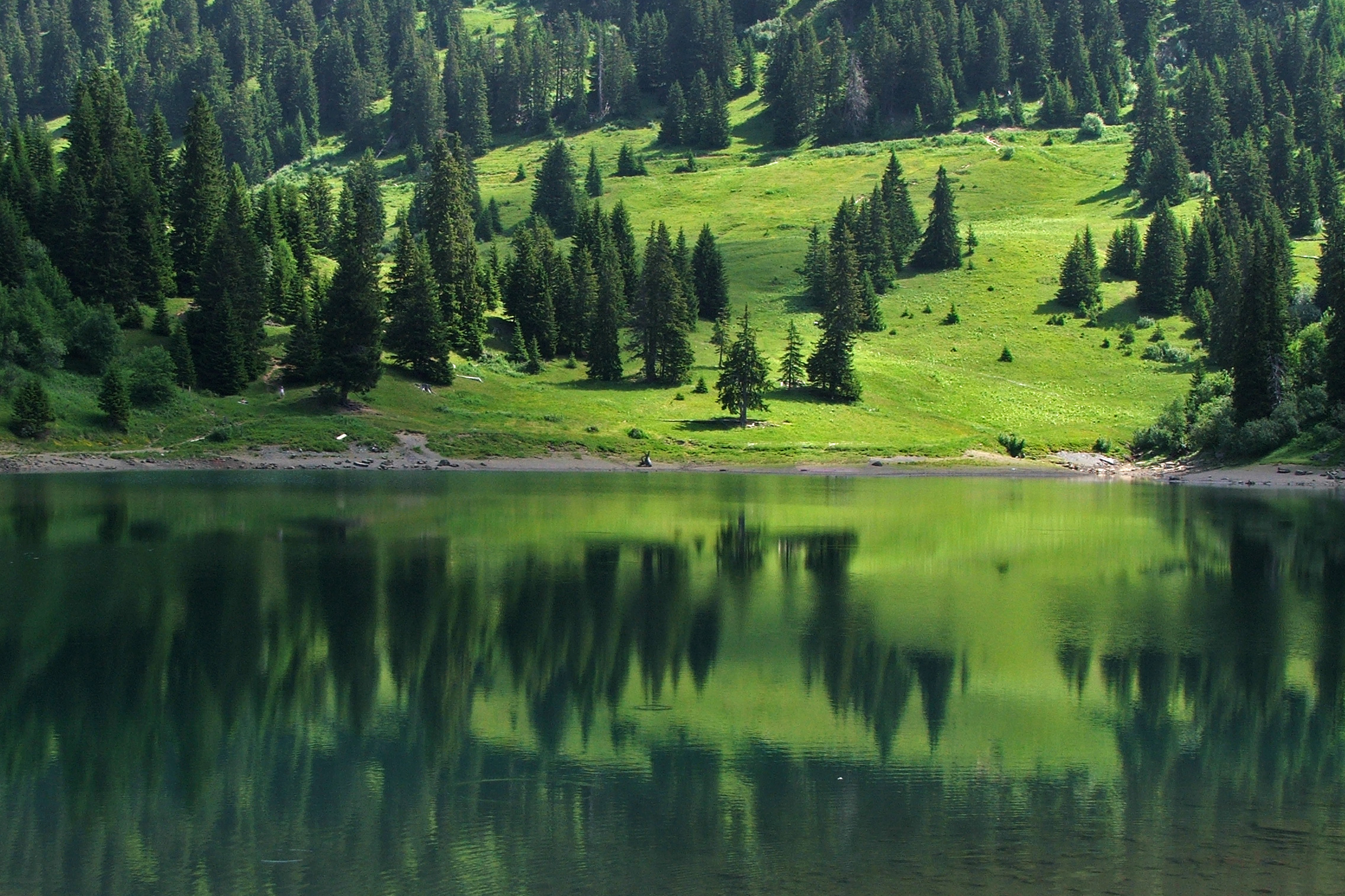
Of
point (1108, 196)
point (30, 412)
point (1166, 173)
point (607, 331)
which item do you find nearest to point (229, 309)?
point (30, 412)

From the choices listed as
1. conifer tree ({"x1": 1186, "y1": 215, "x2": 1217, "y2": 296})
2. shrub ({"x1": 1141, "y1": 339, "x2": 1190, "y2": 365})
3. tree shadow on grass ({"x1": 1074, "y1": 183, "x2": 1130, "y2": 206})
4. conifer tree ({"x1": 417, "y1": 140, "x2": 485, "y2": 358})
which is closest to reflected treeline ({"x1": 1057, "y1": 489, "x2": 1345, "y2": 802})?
conifer tree ({"x1": 417, "y1": 140, "x2": 485, "y2": 358})

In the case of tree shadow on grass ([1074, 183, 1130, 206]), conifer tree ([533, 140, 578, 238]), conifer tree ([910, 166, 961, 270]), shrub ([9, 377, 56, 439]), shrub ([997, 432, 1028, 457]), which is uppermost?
conifer tree ([533, 140, 578, 238])

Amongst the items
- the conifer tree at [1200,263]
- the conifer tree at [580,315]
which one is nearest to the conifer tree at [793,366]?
the conifer tree at [580,315]

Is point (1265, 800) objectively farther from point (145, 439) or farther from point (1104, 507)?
point (145, 439)

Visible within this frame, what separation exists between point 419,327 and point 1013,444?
173 feet

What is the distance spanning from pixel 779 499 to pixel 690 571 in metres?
28.6

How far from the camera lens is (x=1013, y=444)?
4141 inches

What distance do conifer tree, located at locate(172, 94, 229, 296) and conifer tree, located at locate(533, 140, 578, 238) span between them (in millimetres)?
75304

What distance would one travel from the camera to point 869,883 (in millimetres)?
16062

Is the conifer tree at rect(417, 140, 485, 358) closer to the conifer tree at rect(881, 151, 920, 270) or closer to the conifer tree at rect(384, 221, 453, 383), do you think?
the conifer tree at rect(384, 221, 453, 383)

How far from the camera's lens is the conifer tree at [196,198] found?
10900 centimetres

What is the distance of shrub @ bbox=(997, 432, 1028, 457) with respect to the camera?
105 m

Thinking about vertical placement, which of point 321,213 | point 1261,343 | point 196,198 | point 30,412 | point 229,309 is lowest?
point 1261,343

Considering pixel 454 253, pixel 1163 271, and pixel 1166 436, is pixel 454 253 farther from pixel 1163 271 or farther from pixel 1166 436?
pixel 1163 271
